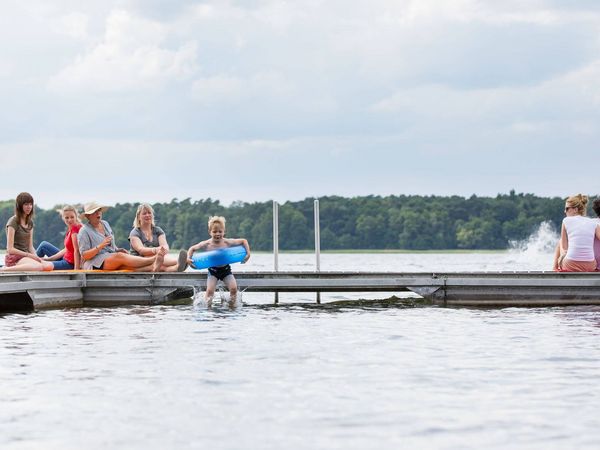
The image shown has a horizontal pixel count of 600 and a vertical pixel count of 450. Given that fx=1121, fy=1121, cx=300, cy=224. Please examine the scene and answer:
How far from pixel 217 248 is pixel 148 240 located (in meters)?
1.69

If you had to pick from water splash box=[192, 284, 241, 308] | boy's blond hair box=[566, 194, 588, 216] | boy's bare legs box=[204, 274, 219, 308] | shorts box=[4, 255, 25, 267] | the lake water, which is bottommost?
the lake water

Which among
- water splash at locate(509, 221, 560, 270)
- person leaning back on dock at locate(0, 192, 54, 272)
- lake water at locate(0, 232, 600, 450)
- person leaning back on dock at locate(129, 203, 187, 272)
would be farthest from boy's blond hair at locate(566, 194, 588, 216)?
water splash at locate(509, 221, 560, 270)

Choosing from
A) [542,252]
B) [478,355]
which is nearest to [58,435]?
[478,355]

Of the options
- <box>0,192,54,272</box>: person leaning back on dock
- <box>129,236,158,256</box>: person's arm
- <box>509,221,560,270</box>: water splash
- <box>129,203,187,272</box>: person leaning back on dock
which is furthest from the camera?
<box>509,221,560,270</box>: water splash

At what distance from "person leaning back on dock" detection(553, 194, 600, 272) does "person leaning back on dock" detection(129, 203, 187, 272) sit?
17.6 ft

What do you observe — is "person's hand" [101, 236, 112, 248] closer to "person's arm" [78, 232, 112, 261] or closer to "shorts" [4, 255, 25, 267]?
"person's arm" [78, 232, 112, 261]

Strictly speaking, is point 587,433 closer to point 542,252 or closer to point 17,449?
point 17,449

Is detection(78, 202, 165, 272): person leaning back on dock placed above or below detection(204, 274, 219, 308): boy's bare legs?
above

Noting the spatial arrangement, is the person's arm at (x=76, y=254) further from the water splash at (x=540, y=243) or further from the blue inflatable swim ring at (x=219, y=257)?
the water splash at (x=540, y=243)

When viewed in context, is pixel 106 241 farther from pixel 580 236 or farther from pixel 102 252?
pixel 580 236

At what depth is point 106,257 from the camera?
1631 centimetres

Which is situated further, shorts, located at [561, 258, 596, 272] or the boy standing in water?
shorts, located at [561, 258, 596, 272]

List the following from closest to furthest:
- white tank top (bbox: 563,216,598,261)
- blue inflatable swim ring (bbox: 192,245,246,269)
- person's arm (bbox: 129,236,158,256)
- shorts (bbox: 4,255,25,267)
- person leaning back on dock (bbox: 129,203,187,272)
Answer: white tank top (bbox: 563,216,598,261) → blue inflatable swim ring (bbox: 192,245,246,269) → person leaning back on dock (bbox: 129,203,187,272) → shorts (bbox: 4,255,25,267) → person's arm (bbox: 129,236,158,256)

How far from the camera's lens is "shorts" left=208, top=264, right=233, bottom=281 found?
15.6 metres
